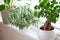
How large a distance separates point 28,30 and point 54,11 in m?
0.40

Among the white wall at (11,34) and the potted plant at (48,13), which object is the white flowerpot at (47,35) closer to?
the potted plant at (48,13)

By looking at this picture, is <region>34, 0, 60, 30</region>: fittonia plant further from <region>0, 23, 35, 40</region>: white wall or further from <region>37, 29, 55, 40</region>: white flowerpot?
<region>0, 23, 35, 40</region>: white wall

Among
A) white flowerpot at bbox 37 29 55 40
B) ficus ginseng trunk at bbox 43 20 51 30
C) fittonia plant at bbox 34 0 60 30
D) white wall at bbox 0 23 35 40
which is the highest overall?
fittonia plant at bbox 34 0 60 30

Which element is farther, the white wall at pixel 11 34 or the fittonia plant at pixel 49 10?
the white wall at pixel 11 34

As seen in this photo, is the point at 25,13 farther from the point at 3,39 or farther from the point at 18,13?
the point at 3,39

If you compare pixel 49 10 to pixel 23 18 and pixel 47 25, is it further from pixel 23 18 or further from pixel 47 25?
pixel 23 18

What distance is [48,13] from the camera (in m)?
1.12

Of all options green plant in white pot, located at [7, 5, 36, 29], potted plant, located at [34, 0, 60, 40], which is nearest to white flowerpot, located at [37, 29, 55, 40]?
potted plant, located at [34, 0, 60, 40]

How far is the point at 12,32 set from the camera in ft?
5.24

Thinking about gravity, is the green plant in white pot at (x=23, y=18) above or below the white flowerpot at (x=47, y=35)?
above

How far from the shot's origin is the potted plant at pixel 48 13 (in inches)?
→ 43.3

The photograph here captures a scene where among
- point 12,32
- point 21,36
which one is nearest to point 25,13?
point 21,36

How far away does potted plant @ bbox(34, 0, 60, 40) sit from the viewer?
3.61ft

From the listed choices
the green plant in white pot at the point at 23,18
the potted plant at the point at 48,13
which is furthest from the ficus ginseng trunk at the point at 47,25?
the green plant in white pot at the point at 23,18
